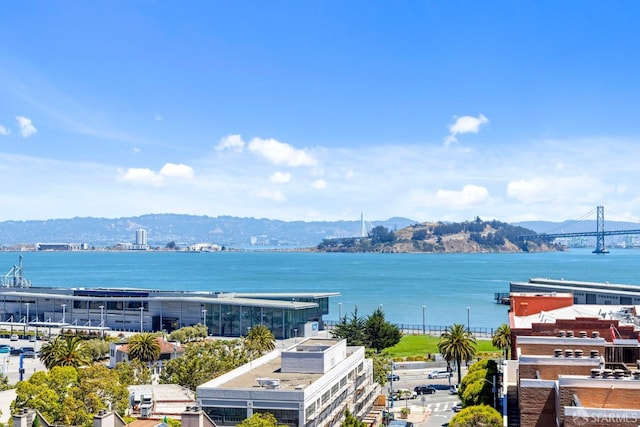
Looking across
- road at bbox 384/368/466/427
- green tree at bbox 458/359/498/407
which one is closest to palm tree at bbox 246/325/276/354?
road at bbox 384/368/466/427

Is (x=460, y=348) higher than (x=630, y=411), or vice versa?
(x=630, y=411)

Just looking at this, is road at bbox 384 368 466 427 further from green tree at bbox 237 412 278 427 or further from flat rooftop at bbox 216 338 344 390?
green tree at bbox 237 412 278 427

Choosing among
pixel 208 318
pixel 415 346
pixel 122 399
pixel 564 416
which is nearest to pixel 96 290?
pixel 208 318

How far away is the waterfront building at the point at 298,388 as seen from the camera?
3953cm

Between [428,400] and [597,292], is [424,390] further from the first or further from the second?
[597,292]

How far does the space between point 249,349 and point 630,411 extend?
44.3 meters

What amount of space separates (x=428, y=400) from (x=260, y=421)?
85.2 ft

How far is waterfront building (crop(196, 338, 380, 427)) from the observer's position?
39.5m

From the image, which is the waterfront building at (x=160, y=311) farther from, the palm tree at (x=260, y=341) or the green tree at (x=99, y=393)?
the green tree at (x=99, y=393)

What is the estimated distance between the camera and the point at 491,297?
17625cm

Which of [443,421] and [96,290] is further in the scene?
[96,290]

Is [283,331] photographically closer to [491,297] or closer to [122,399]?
[122,399]

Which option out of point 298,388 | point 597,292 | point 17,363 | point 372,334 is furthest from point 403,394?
point 597,292

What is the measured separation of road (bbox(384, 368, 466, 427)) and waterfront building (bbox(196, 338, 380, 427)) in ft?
11.7
